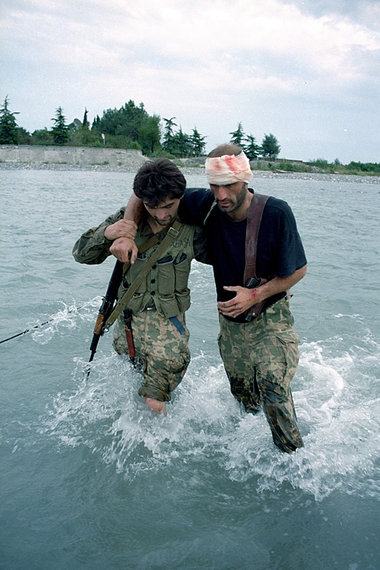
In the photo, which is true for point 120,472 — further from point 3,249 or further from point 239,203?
point 3,249

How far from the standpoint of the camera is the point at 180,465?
435 centimetres

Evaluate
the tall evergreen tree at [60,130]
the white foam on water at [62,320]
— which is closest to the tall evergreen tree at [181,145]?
the tall evergreen tree at [60,130]

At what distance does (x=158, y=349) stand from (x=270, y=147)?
9548 centimetres

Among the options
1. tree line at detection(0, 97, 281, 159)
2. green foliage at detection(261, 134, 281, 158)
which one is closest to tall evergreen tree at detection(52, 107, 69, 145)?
tree line at detection(0, 97, 281, 159)

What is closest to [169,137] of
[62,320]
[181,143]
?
[181,143]

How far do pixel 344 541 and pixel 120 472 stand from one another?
176 cm

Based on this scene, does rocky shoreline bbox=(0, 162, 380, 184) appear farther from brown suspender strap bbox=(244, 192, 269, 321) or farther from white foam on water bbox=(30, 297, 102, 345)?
brown suspender strap bbox=(244, 192, 269, 321)

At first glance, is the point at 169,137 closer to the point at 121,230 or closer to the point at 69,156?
the point at 69,156

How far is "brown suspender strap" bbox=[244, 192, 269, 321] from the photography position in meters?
3.79

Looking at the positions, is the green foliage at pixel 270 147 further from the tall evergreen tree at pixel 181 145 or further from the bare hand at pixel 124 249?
the bare hand at pixel 124 249

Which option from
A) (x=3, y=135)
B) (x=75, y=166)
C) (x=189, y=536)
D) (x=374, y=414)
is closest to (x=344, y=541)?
(x=189, y=536)

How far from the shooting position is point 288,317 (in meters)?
4.22

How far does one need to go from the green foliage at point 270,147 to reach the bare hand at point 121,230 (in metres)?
94.4

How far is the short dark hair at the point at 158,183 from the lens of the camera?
3797mm
